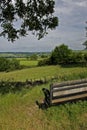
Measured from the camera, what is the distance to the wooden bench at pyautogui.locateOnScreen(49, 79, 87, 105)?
10828 mm

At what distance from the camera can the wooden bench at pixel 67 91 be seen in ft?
35.5

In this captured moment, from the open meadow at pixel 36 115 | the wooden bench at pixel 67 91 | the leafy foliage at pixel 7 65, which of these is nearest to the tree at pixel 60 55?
the leafy foliage at pixel 7 65

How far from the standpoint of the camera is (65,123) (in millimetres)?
10211

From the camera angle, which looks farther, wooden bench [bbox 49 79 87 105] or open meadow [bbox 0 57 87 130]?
wooden bench [bbox 49 79 87 105]

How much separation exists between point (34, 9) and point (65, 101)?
32.3 ft

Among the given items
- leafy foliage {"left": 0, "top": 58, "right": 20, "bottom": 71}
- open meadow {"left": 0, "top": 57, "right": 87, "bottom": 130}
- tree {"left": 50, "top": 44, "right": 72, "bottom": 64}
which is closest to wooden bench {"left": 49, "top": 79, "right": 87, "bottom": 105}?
open meadow {"left": 0, "top": 57, "right": 87, "bottom": 130}

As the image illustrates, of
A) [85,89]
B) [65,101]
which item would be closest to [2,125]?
[65,101]

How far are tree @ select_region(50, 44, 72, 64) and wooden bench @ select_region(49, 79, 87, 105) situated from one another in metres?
85.1

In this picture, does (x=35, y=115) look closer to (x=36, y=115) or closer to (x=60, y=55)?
(x=36, y=115)

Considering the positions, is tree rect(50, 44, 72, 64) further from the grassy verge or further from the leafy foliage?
the grassy verge

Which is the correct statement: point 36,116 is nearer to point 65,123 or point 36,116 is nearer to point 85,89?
point 65,123

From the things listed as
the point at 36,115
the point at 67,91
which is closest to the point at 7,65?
the point at 67,91

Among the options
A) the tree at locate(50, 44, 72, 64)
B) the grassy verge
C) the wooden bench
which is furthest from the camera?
the tree at locate(50, 44, 72, 64)

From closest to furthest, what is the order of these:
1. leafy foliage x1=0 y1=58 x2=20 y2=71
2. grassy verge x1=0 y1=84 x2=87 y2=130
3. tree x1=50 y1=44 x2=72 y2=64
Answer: grassy verge x1=0 y1=84 x2=87 y2=130 < tree x1=50 y1=44 x2=72 y2=64 < leafy foliage x1=0 y1=58 x2=20 y2=71
